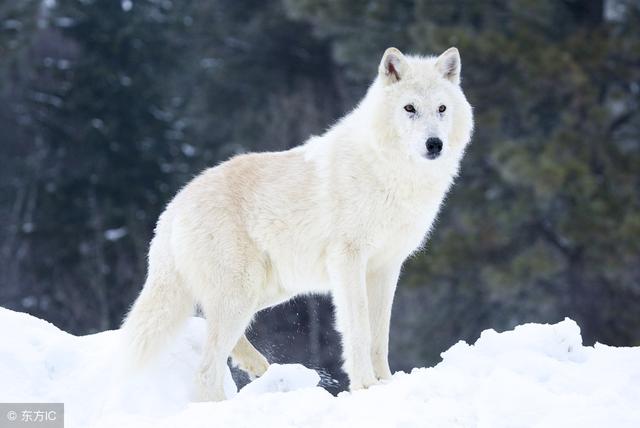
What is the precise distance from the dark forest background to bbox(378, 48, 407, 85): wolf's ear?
691 centimetres

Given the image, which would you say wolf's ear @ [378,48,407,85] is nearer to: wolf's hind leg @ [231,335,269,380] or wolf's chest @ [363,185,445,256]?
wolf's chest @ [363,185,445,256]

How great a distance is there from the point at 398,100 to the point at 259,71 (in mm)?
14909

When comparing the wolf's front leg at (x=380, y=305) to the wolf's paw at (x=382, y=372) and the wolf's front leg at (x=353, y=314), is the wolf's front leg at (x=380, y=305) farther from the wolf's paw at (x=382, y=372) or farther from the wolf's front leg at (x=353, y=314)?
the wolf's front leg at (x=353, y=314)

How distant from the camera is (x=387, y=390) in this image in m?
4.43

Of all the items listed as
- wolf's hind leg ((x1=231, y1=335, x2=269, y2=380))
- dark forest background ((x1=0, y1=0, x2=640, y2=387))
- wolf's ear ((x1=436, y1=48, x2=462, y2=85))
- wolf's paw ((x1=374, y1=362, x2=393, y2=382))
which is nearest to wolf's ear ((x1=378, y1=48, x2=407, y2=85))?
wolf's ear ((x1=436, y1=48, x2=462, y2=85))

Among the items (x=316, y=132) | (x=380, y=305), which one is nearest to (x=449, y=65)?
(x=380, y=305)

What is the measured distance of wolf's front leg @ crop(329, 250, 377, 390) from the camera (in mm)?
5312

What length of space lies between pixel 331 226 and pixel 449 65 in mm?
1163

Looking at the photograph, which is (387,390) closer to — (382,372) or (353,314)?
(353,314)

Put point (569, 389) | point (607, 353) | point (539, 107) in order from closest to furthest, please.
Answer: point (569, 389) → point (607, 353) → point (539, 107)

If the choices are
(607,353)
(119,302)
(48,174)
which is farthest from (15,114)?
(607,353)

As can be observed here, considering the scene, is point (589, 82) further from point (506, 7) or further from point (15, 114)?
point (15, 114)

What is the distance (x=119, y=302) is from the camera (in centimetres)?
1811

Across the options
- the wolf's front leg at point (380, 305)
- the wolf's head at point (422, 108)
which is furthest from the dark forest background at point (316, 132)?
the wolf's head at point (422, 108)
